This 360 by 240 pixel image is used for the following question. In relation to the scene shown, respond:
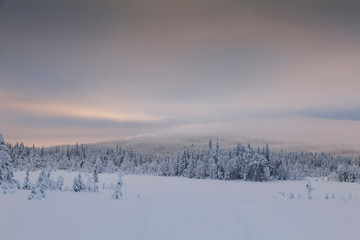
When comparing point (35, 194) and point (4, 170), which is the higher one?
point (4, 170)

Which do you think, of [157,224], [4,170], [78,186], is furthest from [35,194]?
[4,170]

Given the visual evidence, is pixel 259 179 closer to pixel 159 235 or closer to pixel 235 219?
pixel 235 219

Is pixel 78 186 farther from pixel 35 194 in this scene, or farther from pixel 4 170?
pixel 35 194

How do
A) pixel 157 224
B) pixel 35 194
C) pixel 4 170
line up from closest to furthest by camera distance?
Result: pixel 157 224, pixel 35 194, pixel 4 170

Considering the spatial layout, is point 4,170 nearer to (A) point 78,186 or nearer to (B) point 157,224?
(A) point 78,186

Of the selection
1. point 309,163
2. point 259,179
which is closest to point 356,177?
point 259,179

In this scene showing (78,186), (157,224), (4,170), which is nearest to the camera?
(157,224)

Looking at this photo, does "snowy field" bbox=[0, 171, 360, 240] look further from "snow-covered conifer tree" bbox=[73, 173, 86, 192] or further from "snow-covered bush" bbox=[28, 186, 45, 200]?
"snow-covered conifer tree" bbox=[73, 173, 86, 192]

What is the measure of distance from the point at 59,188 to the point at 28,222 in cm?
1536

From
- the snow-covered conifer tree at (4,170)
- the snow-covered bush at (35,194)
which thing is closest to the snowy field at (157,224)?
the snow-covered bush at (35,194)

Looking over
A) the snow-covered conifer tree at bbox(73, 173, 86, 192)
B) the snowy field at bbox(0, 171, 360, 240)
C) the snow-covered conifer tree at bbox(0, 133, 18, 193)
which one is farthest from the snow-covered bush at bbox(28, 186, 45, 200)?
the snow-covered conifer tree at bbox(0, 133, 18, 193)

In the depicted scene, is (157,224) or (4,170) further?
(4,170)

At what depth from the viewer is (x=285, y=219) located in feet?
44.7

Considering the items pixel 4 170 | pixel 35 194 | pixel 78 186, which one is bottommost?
pixel 78 186
